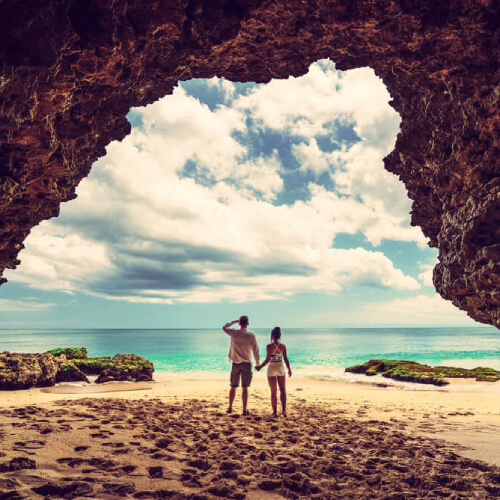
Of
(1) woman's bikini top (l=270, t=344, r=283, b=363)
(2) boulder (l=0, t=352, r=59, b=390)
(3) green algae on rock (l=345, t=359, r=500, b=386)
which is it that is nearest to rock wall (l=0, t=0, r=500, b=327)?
(1) woman's bikini top (l=270, t=344, r=283, b=363)

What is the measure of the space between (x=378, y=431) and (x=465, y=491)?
9.54ft

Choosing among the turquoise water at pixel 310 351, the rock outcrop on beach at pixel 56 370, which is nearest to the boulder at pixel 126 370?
the rock outcrop on beach at pixel 56 370

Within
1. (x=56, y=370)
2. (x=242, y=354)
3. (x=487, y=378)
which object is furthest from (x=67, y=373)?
(x=487, y=378)

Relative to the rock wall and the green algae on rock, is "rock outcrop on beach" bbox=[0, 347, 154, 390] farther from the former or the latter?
the green algae on rock

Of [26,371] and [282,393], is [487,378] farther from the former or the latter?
[26,371]

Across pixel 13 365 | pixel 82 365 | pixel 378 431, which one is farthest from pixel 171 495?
pixel 82 365

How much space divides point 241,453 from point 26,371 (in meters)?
11.1

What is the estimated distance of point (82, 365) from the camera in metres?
17.2

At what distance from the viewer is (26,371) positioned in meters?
12.3

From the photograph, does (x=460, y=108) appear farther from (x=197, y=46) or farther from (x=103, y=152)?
(x=103, y=152)

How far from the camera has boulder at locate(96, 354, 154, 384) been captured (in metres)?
15.6

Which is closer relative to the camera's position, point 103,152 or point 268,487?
point 268,487

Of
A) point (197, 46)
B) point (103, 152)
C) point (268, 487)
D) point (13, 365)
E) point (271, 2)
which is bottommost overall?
point (13, 365)

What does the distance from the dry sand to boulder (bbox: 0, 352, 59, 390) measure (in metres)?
4.83
